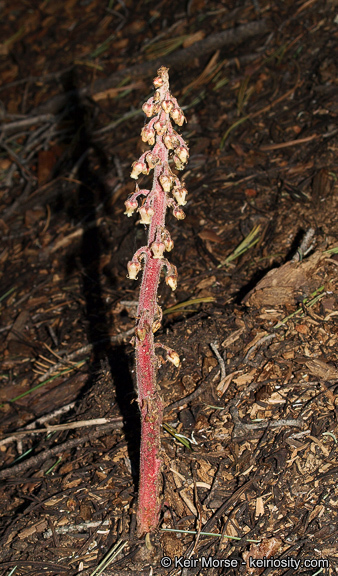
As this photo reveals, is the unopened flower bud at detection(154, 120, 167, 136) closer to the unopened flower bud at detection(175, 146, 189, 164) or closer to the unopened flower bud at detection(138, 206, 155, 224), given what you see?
the unopened flower bud at detection(175, 146, 189, 164)

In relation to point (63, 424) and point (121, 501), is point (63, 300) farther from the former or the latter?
point (121, 501)

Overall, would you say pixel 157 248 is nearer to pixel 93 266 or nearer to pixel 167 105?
pixel 167 105

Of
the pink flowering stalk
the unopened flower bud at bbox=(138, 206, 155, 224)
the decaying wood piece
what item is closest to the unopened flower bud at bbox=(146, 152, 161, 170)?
the pink flowering stalk

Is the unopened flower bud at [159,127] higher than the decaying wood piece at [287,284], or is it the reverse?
the unopened flower bud at [159,127]

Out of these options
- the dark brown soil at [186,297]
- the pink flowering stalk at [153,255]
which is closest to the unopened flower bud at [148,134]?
the pink flowering stalk at [153,255]

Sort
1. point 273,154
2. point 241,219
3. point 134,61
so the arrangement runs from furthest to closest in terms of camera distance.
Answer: point 134,61 < point 273,154 < point 241,219

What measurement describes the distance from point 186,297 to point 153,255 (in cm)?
178

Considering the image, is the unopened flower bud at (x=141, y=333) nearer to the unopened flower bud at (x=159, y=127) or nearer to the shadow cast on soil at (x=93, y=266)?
the unopened flower bud at (x=159, y=127)

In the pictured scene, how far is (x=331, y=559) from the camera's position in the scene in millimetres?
2350

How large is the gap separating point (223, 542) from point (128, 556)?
44cm

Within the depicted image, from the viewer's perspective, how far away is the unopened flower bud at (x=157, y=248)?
1.98 meters

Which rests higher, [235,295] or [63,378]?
[235,295]

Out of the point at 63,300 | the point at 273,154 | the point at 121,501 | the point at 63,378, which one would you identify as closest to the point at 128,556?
the point at 121,501

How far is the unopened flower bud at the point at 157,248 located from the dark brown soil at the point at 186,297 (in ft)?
3.92
